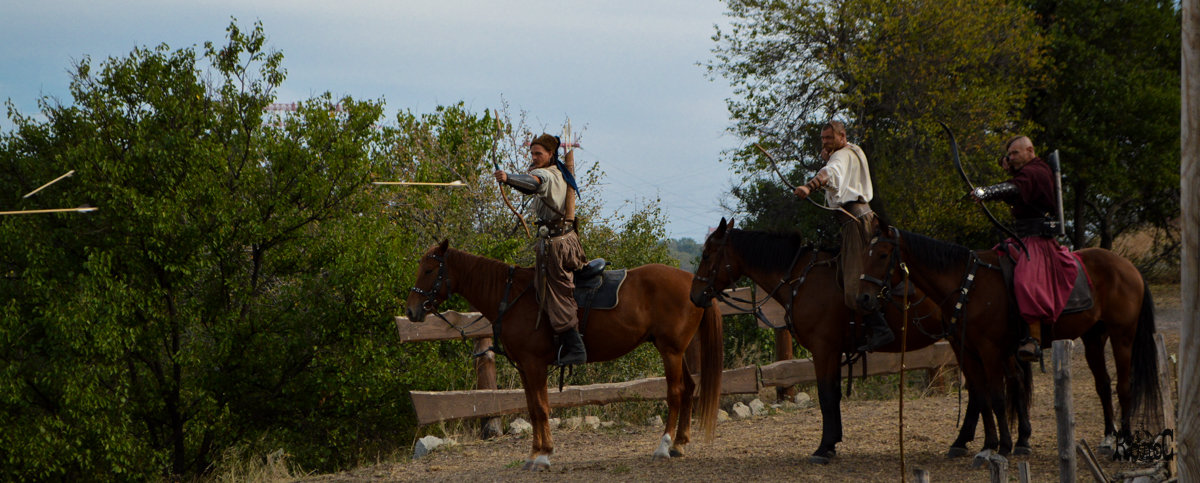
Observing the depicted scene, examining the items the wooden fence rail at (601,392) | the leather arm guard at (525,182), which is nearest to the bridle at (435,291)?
the leather arm guard at (525,182)

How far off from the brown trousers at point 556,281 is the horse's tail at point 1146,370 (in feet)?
14.1

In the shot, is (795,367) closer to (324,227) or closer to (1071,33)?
(324,227)

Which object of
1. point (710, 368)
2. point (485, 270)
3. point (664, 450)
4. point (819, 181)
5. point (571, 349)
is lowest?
point (664, 450)

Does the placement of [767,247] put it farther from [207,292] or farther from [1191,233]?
[207,292]

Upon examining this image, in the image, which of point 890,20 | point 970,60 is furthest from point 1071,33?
point 890,20

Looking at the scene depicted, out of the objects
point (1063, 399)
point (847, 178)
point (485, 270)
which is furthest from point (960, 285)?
point (485, 270)

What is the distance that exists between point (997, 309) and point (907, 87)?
16.4 meters

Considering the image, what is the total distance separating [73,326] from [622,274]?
27.8ft

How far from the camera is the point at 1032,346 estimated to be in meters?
6.84

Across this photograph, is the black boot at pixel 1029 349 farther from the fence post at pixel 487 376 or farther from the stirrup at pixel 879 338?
the fence post at pixel 487 376

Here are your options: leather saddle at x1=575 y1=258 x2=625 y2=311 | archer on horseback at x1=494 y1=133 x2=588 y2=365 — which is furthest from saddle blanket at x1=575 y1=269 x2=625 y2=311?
archer on horseback at x1=494 y1=133 x2=588 y2=365

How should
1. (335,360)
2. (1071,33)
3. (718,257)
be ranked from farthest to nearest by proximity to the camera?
1. (1071,33)
2. (335,360)
3. (718,257)

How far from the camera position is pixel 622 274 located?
8258 mm

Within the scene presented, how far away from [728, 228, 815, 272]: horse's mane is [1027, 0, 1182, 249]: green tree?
1794 centimetres
